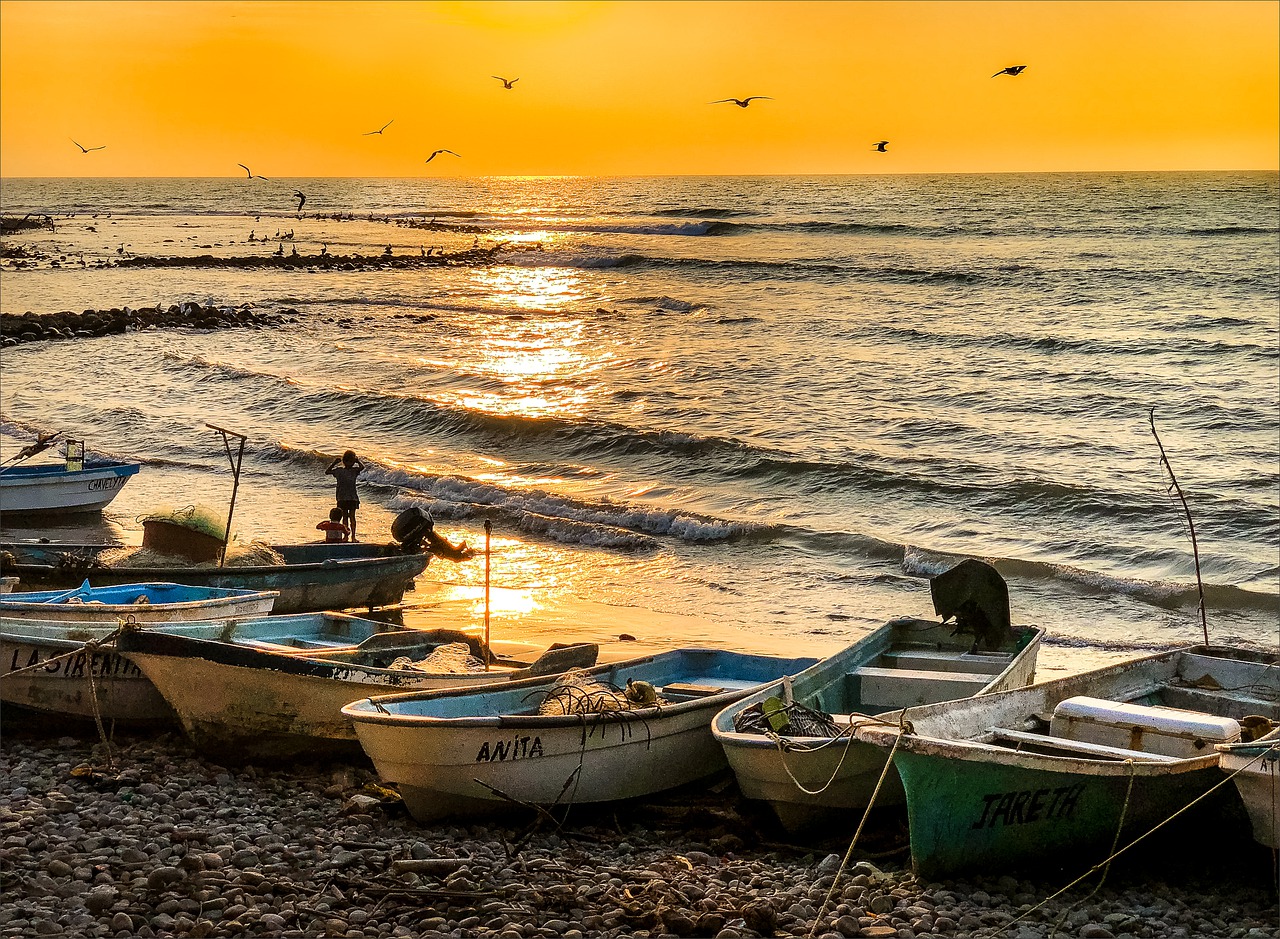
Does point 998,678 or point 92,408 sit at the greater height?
point 92,408

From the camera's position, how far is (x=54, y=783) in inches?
364

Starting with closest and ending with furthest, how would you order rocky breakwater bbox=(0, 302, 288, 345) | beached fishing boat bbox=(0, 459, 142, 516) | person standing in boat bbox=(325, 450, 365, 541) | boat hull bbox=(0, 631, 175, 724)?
boat hull bbox=(0, 631, 175, 724) → person standing in boat bbox=(325, 450, 365, 541) → beached fishing boat bbox=(0, 459, 142, 516) → rocky breakwater bbox=(0, 302, 288, 345)

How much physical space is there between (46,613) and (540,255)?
68.0 m

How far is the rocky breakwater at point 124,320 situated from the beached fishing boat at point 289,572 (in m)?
29.4

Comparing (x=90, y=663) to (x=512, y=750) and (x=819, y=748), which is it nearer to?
(x=512, y=750)

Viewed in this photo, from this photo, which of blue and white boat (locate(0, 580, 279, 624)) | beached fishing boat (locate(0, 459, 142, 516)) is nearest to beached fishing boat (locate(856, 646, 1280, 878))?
blue and white boat (locate(0, 580, 279, 624))

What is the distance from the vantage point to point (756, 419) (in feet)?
93.6

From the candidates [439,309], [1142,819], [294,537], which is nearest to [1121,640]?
[1142,819]

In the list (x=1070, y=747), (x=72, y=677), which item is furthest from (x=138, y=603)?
(x=1070, y=747)

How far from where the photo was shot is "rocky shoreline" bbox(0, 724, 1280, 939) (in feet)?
23.3

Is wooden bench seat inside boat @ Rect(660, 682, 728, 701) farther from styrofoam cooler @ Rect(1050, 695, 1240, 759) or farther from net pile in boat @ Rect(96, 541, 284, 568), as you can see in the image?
net pile in boat @ Rect(96, 541, 284, 568)

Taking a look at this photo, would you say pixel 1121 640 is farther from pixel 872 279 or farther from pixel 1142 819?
pixel 872 279

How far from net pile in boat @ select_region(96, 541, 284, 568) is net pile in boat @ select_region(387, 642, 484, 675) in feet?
11.7

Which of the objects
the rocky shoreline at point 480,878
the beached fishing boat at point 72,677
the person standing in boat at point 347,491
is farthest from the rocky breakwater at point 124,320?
the rocky shoreline at point 480,878
